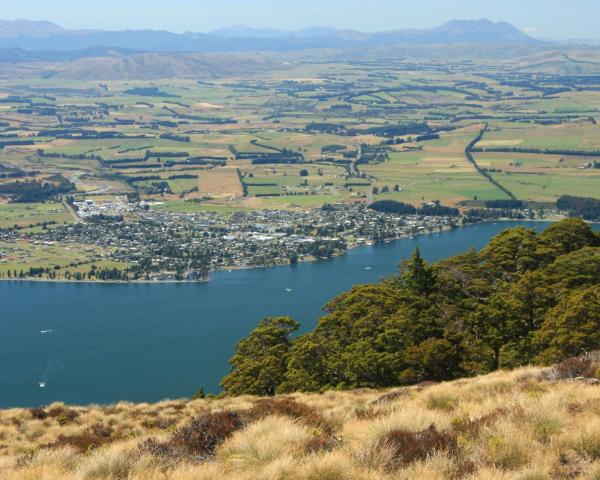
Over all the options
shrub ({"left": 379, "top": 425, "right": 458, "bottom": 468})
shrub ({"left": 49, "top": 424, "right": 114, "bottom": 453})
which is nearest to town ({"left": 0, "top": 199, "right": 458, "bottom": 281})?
shrub ({"left": 49, "top": 424, "right": 114, "bottom": 453})

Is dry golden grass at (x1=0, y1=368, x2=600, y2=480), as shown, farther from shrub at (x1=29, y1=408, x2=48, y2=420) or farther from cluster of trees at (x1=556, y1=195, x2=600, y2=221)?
cluster of trees at (x1=556, y1=195, x2=600, y2=221)

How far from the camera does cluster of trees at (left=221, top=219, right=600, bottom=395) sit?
17.7 m

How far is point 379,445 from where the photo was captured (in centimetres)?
721

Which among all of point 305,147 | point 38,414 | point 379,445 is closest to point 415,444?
point 379,445

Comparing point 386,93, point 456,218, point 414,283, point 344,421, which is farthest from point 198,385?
point 386,93

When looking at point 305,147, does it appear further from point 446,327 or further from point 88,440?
point 88,440

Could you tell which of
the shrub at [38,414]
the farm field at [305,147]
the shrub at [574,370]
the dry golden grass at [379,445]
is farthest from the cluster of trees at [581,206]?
the dry golden grass at [379,445]

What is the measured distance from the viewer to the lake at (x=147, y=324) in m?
36.9

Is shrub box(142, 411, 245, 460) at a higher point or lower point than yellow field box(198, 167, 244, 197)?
higher

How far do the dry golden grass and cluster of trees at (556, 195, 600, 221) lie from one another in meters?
62.2

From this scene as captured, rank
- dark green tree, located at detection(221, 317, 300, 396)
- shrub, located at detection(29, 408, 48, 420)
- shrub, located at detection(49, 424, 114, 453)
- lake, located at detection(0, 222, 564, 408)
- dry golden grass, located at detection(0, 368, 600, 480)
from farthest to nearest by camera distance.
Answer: lake, located at detection(0, 222, 564, 408) < dark green tree, located at detection(221, 317, 300, 396) < shrub, located at detection(29, 408, 48, 420) < shrub, located at detection(49, 424, 114, 453) < dry golden grass, located at detection(0, 368, 600, 480)

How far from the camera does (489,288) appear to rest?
830 inches

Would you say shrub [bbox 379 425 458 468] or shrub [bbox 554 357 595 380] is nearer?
shrub [bbox 379 425 458 468]

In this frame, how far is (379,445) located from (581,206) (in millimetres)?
67976
